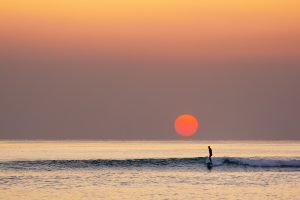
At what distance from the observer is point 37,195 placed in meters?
44.7

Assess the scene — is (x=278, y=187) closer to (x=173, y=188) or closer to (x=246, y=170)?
(x=173, y=188)

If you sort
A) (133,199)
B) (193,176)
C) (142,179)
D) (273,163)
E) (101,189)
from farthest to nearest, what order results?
(273,163) → (193,176) → (142,179) → (101,189) → (133,199)

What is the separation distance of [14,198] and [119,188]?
30.1 ft

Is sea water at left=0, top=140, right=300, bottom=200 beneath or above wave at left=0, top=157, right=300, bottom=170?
beneath

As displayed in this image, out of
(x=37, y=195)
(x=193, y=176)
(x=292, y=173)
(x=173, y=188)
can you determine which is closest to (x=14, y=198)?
(x=37, y=195)

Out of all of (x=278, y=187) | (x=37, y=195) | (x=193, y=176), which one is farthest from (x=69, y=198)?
(x=193, y=176)

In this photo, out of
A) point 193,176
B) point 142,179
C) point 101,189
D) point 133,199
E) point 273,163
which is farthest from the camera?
point 273,163

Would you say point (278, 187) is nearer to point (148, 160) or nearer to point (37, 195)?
point (37, 195)

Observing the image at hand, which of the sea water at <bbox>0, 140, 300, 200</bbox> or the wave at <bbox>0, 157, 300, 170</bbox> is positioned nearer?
the sea water at <bbox>0, 140, 300, 200</bbox>

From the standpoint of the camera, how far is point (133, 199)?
141 feet

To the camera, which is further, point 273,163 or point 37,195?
point 273,163

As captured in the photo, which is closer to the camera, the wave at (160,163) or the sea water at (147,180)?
the sea water at (147,180)

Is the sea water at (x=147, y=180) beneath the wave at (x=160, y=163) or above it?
beneath

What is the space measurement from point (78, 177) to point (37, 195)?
54.4ft
